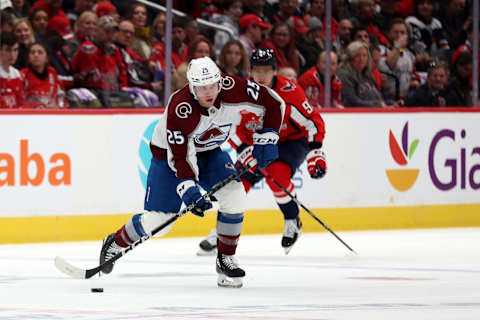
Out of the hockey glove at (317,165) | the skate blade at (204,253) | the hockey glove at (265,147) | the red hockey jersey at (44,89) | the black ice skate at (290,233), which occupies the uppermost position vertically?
the red hockey jersey at (44,89)

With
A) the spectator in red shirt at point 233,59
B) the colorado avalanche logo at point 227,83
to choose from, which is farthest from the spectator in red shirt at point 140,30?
the colorado avalanche logo at point 227,83

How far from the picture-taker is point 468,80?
1114 centimetres

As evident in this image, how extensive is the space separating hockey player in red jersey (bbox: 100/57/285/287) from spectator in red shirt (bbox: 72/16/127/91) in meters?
2.60

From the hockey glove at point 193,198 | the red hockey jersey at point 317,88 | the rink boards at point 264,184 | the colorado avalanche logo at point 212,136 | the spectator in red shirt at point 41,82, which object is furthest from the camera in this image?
the red hockey jersey at point 317,88

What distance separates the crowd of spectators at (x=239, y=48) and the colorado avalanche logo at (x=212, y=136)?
8.90 feet

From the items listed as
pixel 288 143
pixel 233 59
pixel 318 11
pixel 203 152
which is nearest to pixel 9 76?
pixel 233 59

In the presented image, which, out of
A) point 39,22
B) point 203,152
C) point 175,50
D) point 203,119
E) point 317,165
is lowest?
point 317,165

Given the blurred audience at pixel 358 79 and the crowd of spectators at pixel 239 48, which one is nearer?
the crowd of spectators at pixel 239 48

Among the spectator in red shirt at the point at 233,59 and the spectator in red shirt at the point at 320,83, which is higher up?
the spectator in red shirt at the point at 233,59

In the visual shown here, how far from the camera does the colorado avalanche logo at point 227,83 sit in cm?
650

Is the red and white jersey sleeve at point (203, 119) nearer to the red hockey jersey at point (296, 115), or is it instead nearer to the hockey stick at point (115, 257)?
the hockey stick at point (115, 257)

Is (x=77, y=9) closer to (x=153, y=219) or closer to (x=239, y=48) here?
(x=239, y=48)

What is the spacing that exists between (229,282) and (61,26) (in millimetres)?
3321

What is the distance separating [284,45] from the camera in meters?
10.2
